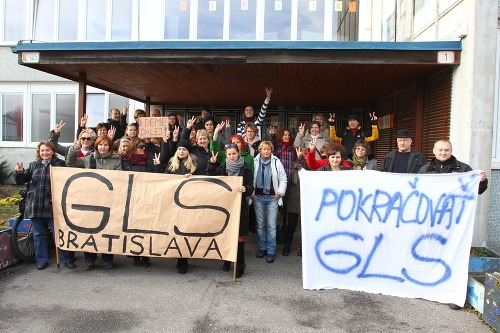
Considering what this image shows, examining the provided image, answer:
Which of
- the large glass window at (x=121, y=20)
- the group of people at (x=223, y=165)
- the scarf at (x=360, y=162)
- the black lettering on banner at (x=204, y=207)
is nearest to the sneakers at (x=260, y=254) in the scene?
the group of people at (x=223, y=165)

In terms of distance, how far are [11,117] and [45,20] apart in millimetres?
3279

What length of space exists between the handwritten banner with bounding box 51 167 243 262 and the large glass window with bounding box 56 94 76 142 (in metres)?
8.68

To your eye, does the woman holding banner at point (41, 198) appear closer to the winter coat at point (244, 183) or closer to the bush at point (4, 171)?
the winter coat at point (244, 183)

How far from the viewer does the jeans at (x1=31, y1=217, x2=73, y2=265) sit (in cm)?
520

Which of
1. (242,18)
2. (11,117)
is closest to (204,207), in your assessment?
(242,18)

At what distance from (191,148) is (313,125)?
2.05 m

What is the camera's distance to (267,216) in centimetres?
558

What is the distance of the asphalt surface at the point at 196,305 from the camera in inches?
150

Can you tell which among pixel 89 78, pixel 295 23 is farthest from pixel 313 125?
pixel 295 23

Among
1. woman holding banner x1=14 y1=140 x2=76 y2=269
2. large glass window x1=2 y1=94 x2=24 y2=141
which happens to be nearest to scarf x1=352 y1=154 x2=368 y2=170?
woman holding banner x1=14 y1=140 x2=76 y2=269

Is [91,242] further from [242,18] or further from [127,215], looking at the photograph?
[242,18]

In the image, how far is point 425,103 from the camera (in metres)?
6.97

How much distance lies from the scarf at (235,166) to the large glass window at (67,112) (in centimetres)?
964

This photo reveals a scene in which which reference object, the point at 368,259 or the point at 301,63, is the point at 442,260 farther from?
the point at 301,63
